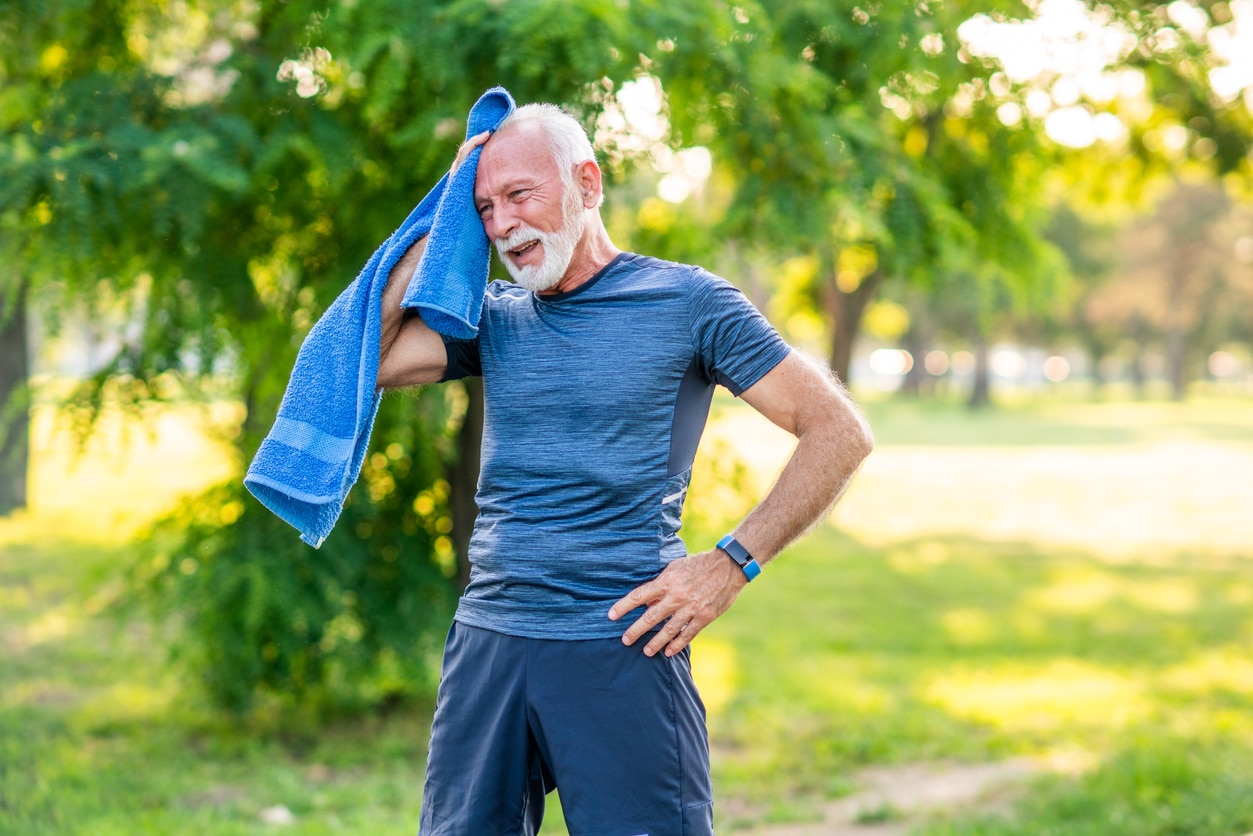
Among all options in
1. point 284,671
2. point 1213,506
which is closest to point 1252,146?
point 284,671

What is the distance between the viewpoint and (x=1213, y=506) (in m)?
20.5

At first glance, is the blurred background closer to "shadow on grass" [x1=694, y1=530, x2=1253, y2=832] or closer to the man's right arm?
"shadow on grass" [x1=694, y1=530, x2=1253, y2=832]

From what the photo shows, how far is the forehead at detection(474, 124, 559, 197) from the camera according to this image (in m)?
2.68

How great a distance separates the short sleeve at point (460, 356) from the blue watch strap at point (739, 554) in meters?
0.68

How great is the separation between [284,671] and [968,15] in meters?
5.01

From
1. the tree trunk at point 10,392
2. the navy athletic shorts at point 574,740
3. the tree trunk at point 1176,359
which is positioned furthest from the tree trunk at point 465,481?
the tree trunk at point 1176,359

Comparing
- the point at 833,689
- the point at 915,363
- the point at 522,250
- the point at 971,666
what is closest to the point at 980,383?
the point at 915,363

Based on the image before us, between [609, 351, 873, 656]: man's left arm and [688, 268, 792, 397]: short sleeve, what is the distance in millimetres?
29

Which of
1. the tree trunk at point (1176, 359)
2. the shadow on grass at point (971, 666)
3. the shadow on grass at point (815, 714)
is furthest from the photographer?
the tree trunk at point (1176, 359)

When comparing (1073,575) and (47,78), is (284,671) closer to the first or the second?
(47,78)

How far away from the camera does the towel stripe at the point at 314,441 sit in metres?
2.69

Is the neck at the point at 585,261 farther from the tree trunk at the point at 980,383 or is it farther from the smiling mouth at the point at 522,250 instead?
the tree trunk at the point at 980,383

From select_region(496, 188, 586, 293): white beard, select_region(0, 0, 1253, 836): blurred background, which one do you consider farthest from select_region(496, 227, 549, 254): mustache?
select_region(0, 0, 1253, 836): blurred background

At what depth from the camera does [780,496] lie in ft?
8.61
